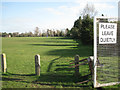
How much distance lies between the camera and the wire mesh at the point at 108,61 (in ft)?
14.7

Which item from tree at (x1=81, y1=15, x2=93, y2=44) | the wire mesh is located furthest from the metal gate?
tree at (x1=81, y1=15, x2=93, y2=44)

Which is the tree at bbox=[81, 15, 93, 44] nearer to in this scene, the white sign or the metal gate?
the metal gate

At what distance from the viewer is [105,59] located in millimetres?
4754

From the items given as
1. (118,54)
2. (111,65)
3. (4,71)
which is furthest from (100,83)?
(4,71)

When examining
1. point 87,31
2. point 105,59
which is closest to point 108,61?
point 105,59

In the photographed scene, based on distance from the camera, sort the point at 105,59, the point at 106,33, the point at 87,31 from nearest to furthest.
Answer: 1. the point at 106,33
2. the point at 105,59
3. the point at 87,31

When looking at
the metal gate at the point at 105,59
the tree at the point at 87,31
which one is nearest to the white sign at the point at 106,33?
the metal gate at the point at 105,59

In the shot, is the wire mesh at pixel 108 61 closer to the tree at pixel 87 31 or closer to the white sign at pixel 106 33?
the white sign at pixel 106 33

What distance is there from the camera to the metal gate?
430 centimetres

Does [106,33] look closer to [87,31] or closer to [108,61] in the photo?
[108,61]

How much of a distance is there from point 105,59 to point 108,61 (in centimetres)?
14

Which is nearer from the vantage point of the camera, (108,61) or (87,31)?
(108,61)

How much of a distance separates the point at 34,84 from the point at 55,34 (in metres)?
69.1

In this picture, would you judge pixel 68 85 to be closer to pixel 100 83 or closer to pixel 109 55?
pixel 100 83
